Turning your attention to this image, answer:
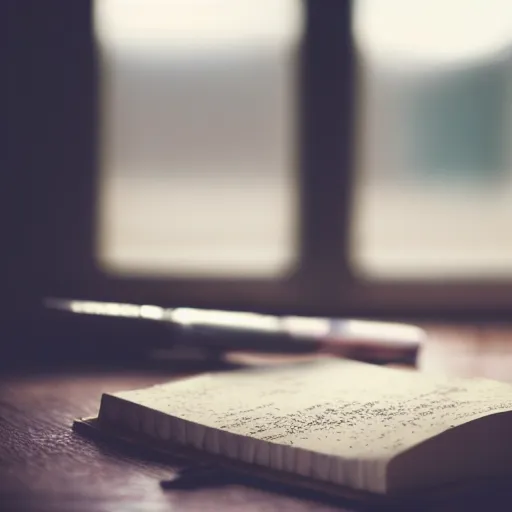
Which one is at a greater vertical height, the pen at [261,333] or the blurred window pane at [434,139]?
the blurred window pane at [434,139]

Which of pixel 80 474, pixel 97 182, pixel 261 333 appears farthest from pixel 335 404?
pixel 97 182

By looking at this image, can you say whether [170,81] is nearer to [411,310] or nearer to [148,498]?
[411,310]

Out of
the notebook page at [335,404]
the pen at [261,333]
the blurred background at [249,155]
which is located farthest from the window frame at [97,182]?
the notebook page at [335,404]

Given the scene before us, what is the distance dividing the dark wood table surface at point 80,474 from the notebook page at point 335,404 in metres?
0.03

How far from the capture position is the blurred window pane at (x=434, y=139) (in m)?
1.62

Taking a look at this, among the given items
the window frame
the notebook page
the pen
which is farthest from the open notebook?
the window frame

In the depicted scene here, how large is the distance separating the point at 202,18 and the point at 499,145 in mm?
659

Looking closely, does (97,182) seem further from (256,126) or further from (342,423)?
(342,423)

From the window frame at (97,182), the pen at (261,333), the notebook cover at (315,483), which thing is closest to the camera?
the notebook cover at (315,483)

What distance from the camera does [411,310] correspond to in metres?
1.59

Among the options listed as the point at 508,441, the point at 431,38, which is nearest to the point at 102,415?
the point at 508,441

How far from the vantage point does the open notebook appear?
456 mm

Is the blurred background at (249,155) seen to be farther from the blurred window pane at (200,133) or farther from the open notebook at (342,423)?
the open notebook at (342,423)

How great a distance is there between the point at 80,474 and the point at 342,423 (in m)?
0.17
